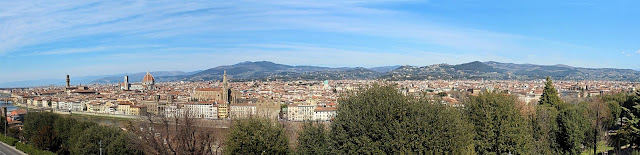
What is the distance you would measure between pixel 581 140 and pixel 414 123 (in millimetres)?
13007

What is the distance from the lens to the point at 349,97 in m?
12.3

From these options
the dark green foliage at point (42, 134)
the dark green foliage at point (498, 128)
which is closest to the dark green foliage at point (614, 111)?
the dark green foliage at point (498, 128)

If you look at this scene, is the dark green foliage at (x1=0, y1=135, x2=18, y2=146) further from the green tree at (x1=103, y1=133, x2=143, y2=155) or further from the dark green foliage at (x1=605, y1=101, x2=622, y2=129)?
the dark green foliage at (x1=605, y1=101, x2=622, y2=129)

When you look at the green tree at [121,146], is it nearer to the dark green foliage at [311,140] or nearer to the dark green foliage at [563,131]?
the dark green foliage at [311,140]

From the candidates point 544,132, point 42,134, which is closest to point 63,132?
point 42,134

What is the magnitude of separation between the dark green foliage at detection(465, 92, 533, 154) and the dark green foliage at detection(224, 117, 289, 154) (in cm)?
628

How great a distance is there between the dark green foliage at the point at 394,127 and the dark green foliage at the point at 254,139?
2.98 m

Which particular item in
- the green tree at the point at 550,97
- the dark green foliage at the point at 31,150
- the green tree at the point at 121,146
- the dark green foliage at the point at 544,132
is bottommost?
the dark green foliage at the point at 31,150

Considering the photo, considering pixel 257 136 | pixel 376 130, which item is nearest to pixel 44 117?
Answer: pixel 257 136

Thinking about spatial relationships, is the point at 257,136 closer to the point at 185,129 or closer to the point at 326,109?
the point at 185,129

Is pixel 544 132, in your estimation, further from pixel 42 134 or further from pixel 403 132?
pixel 42 134

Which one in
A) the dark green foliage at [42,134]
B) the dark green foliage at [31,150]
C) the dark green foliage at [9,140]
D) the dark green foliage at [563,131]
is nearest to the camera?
the dark green foliage at [563,131]

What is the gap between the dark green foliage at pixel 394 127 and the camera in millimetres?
10727

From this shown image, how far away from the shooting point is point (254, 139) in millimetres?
13805
